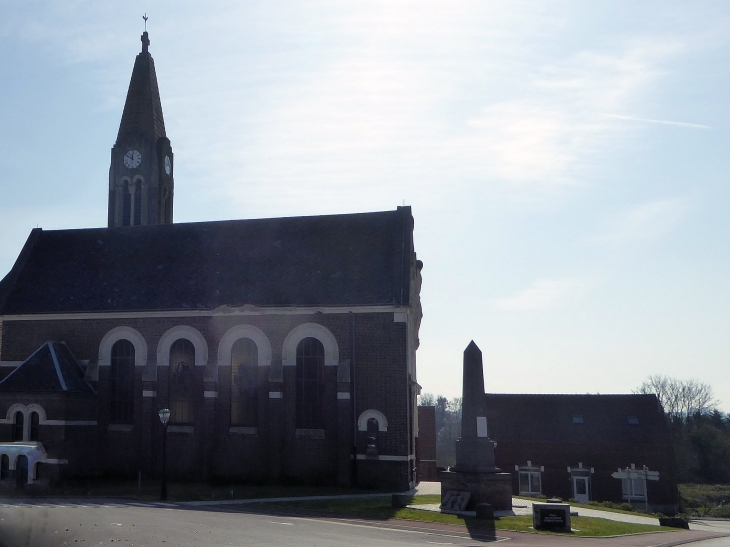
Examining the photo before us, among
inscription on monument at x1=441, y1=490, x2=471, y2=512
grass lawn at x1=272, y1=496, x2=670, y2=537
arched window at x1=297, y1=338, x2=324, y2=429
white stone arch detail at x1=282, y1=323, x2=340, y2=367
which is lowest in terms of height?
grass lawn at x1=272, y1=496, x2=670, y2=537

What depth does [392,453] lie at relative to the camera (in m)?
30.6

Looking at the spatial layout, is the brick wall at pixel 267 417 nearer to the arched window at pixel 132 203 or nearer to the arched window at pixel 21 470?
the arched window at pixel 21 470

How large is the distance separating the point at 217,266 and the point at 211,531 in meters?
19.6

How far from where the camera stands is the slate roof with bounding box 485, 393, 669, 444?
47.4 m

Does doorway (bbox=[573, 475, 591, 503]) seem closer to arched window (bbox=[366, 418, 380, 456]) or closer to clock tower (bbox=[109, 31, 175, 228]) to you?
arched window (bbox=[366, 418, 380, 456])

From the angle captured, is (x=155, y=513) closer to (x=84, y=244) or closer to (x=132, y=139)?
(x=84, y=244)

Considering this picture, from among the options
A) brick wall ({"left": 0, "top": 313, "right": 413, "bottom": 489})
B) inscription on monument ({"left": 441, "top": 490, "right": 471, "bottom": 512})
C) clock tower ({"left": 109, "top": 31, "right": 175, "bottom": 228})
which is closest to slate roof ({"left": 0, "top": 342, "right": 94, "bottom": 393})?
brick wall ({"left": 0, "top": 313, "right": 413, "bottom": 489})

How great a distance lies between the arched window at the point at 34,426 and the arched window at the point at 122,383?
127 inches

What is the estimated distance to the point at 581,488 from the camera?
4662 cm

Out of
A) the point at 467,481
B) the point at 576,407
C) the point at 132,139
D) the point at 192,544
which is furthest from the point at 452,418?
the point at 192,544

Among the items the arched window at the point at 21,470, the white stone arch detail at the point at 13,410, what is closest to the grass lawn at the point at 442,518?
the arched window at the point at 21,470

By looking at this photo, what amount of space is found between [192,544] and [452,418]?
14572 centimetres

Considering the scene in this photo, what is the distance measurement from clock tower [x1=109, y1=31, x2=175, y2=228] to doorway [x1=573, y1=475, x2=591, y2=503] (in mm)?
31234

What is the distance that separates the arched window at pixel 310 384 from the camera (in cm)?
3197
